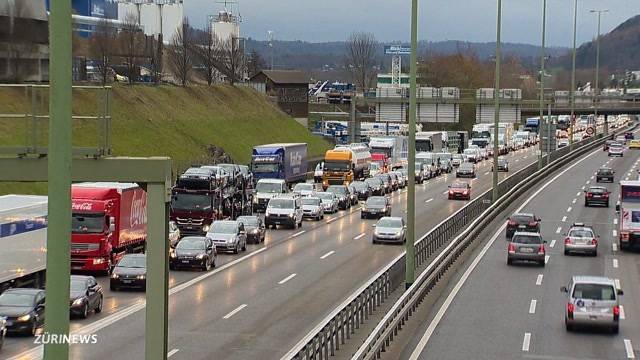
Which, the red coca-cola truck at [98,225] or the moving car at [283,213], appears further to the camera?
the moving car at [283,213]

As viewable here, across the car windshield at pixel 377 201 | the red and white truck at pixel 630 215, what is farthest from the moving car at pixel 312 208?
the red and white truck at pixel 630 215

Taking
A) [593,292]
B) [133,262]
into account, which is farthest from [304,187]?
[593,292]

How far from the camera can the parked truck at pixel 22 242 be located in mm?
30969

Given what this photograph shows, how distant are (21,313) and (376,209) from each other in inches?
1440

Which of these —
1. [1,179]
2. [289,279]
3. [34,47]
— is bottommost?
[289,279]

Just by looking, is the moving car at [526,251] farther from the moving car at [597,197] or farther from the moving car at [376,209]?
the moving car at [597,197]

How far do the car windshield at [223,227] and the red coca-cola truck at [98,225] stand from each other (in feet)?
23.6

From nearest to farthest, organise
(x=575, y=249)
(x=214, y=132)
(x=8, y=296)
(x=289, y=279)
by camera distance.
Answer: (x=8, y=296) < (x=289, y=279) < (x=575, y=249) < (x=214, y=132)

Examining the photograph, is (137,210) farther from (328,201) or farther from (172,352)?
(328,201)

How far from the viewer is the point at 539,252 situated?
140ft

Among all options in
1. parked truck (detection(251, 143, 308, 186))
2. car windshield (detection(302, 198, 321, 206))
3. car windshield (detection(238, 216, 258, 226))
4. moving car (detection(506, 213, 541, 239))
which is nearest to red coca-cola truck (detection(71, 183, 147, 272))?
car windshield (detection(238, 216, 258, 226))

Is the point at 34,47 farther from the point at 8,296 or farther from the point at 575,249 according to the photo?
the point at 575,249

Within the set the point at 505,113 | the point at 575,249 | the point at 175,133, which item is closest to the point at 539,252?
the point at 575,249

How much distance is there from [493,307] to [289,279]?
8473mm
